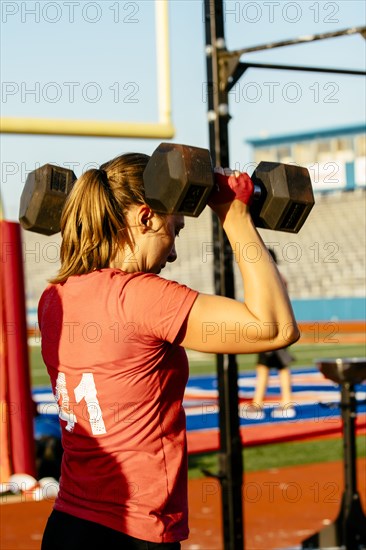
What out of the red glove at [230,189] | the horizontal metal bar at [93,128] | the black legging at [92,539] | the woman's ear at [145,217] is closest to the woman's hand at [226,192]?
the red glove at [230,189]

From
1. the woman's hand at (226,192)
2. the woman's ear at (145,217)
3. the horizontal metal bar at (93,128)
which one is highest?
the horizontal metal bar at (93,128)

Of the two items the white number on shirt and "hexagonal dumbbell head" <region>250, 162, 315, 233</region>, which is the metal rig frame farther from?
the white number on shirt

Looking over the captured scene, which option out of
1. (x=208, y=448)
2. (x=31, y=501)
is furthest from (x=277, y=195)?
(x=208, y=448)

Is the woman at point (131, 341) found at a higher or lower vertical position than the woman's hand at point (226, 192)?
lower

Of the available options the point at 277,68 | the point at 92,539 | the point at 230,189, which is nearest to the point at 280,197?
the point at 230,189

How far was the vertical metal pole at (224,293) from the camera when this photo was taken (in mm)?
3473

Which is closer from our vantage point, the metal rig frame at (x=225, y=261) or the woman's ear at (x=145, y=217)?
the woman's ear at (x=145, y=217)

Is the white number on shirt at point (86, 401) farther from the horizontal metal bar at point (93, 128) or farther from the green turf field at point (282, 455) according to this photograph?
the green turf field at point (282, 455)

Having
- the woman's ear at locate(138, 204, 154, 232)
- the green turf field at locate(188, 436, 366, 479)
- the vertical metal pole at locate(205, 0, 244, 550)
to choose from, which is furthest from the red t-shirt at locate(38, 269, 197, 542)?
the green turf field at locate(188, 436, 366, 479)

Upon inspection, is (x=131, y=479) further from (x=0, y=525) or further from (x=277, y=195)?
(x=0, y=525)

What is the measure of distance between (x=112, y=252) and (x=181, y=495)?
517 mm

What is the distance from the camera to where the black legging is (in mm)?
1831

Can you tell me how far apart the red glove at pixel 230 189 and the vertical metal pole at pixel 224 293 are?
1.51 metres

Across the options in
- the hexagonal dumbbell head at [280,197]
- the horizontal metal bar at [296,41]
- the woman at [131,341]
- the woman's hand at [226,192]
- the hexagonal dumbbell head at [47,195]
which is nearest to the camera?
the woman at [131,341]
